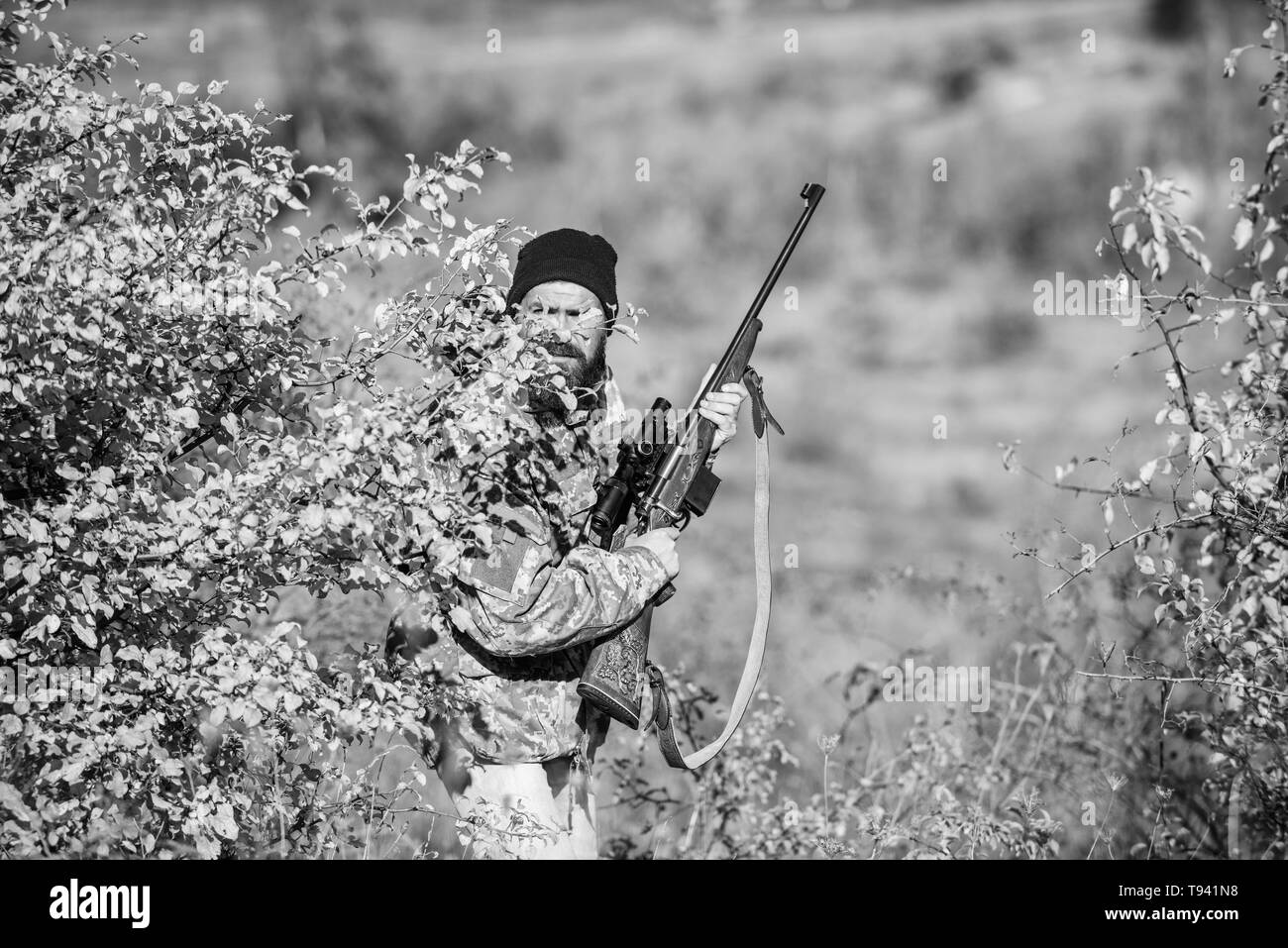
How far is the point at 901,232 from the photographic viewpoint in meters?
16.4

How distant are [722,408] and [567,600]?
103 centimetres

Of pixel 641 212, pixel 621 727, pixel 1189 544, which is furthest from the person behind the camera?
pixel 641 212

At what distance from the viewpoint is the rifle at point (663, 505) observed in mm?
4594

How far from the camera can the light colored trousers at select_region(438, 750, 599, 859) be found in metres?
4.48

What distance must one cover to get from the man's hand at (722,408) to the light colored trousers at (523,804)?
4.35ft

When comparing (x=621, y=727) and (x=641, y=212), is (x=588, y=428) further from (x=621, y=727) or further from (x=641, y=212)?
(x=641, y=212)

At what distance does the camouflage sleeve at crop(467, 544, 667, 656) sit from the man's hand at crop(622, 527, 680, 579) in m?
0.03

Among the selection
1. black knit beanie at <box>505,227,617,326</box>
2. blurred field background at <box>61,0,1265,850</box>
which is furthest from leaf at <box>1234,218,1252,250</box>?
blurred field background at <box>61,0,1265,850</box>

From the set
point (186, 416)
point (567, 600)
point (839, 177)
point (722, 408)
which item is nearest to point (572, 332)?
point (722, 408)

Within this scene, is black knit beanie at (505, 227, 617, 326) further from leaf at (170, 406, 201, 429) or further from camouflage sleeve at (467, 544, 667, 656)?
leaf at (170, 406, 201, 429)

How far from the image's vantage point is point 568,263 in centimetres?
497

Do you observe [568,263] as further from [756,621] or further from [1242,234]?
[1242,234]
